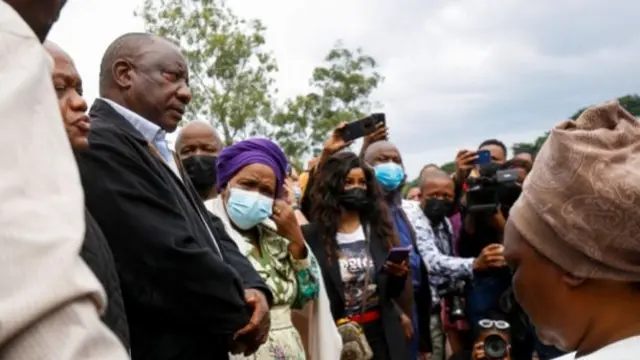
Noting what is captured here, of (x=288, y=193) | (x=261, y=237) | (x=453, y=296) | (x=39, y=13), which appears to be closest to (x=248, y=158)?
(x=261, y=237)

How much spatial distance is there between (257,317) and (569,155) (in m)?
1.70

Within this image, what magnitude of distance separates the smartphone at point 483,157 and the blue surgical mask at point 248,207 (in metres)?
2.49

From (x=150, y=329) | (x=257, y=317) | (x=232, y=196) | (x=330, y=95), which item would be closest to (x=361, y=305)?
(x=232, y=196)

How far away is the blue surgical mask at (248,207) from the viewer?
4.11 meters

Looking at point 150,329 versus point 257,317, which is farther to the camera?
point 257,317

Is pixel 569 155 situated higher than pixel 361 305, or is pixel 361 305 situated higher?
pixel 569 155

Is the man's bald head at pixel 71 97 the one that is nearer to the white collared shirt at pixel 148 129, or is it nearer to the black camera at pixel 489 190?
the white collared shirt at pixel 148 129

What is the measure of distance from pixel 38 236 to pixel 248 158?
11.3 feet

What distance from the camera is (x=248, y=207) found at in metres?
4.10

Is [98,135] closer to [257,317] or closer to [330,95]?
[257,317]

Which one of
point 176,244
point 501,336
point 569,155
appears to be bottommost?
point 501,336

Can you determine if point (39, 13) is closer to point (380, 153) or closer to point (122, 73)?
point (122, 73)

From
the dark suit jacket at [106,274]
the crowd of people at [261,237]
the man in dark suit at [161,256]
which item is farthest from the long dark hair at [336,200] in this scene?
the dark suit jacket at [106,274]

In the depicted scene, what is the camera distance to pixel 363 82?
29953mm
